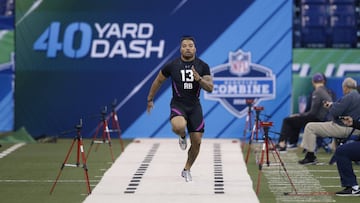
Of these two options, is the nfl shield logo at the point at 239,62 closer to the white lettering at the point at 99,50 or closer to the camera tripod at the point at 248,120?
the camera tripod at the point at 248,120

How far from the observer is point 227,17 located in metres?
17.0

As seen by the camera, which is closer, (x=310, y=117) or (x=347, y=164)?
(x=347, y=164)

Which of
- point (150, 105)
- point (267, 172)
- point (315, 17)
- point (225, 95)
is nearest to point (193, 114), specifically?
point (150, 105)

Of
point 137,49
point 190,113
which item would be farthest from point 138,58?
point 190,113

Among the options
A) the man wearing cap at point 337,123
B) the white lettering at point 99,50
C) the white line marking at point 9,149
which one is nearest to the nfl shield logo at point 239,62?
the white lettering at point 99,50

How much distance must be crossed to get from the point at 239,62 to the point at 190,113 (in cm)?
597

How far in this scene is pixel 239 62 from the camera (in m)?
17.0

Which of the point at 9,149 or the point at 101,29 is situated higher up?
the point at 101,29

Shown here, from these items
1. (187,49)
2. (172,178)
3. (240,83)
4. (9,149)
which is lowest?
(9,149)

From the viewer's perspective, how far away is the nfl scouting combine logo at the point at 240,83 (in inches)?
669

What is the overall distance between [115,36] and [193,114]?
20.3 feet

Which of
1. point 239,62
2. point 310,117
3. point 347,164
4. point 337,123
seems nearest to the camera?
point 347,164

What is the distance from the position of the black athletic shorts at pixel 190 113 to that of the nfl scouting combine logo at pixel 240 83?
5.87 meters

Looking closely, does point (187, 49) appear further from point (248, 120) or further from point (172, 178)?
point (248, 120)
